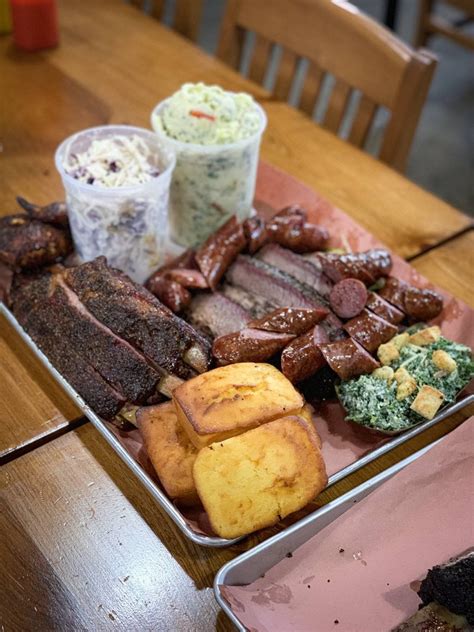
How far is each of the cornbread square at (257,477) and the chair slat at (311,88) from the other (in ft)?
6.32

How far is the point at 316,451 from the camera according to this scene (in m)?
1.51

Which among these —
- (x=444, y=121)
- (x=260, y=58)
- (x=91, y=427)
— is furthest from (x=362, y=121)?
(x=444, y=121)

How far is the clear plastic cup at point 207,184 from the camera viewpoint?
2.14m

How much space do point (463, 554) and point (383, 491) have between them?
201mm

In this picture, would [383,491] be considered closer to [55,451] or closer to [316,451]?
[316,451]

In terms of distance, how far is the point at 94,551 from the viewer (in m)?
1.50

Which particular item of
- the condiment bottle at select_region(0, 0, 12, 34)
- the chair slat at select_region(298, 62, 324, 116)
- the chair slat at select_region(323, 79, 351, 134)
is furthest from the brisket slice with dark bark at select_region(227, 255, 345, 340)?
the condiment bottle at select_region(0, 0, 12, 34)

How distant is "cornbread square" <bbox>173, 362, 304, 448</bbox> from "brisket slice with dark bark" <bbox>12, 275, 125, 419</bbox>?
187mm

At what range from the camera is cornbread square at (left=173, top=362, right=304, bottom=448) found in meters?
1.52

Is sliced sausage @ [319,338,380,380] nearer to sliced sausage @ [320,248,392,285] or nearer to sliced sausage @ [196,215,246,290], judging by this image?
sliced sausage @ [320,248,392,285]

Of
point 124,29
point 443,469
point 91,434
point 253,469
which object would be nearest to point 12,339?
point 91,434

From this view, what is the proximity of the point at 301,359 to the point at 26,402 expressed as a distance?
680 mm

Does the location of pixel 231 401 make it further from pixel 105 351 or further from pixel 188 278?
pixel 188 278

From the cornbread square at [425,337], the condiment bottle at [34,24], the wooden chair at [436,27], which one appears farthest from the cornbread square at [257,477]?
the wooden chair at [436,27]
